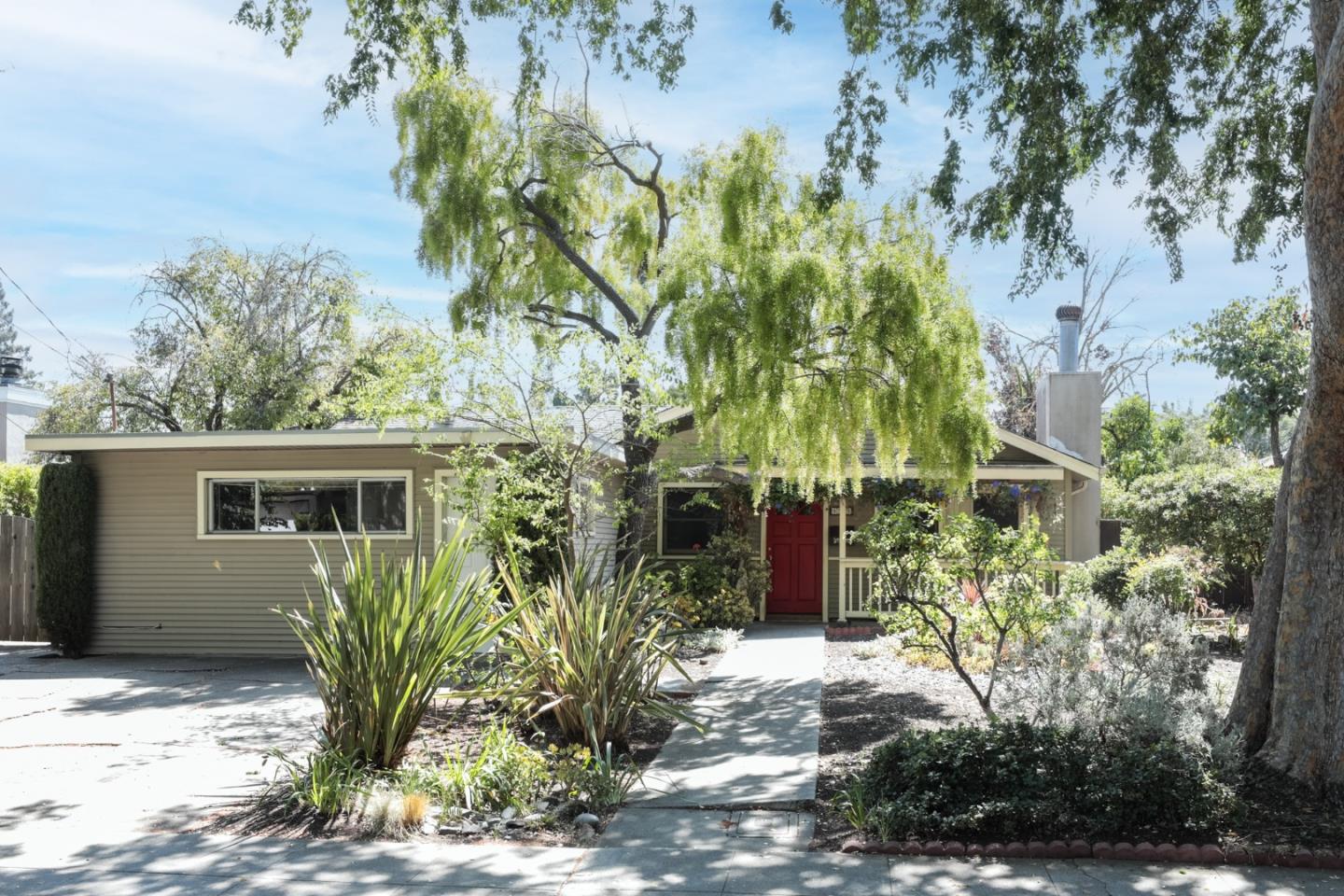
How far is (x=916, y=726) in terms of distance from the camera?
27.0 feet

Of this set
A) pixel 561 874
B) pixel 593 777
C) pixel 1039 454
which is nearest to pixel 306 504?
pixel 593 777

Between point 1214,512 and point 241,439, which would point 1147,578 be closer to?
point 1214,512

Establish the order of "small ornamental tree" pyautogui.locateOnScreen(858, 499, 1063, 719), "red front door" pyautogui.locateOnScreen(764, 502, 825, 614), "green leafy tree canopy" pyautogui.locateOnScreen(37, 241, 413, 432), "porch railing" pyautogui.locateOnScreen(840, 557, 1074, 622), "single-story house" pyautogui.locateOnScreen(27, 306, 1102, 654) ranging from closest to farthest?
1. "small ornamental tree" pyautogui.locateOnScreen(858, 499, 1063, 719)
2. "single-story house" pyautogui.locateOnScreen(27, 306, 1102, 654)
3. "porch railing" pyautogui.locateOnScreen(840, 557, 1074, 622)
4. "red front door" pyautogui.locateOnScreen(764, 502, 825, 614)
5. "green leafy tree canopy" pyautogui.locateOnScreen(37, 241, 413, 432)

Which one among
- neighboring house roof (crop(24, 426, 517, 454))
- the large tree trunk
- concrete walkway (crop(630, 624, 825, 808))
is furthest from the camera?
neighboring house roof (crop(24, 426, 517, 454))

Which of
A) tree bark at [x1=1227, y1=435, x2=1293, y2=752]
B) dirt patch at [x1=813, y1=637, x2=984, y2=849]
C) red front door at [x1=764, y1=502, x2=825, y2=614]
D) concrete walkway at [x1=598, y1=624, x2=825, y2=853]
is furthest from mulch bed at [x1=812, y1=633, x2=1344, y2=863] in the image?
red front door at [x1=764, y1=502, x2=825, y2=614]

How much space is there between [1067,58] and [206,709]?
9364mm

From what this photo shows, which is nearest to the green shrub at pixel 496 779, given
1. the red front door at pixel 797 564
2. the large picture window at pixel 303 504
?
the large picture window at pixel 303 504

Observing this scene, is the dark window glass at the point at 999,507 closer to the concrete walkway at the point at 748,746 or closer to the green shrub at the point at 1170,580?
the green shrub at the point at 1170,580

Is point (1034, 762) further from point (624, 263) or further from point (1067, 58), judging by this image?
point (624, 263)

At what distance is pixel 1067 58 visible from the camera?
939cm

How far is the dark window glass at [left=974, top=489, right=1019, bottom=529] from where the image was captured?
16.9 meters

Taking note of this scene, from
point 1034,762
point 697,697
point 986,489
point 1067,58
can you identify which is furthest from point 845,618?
point 1034,762

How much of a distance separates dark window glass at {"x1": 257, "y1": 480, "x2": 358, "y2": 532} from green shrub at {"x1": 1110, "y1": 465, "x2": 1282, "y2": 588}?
10143 mm

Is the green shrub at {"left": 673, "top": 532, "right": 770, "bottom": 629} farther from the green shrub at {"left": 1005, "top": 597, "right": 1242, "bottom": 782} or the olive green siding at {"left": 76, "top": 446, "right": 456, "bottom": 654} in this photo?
the green shrub at {"left": 1005, "top": 597, "right": 1242, "bottom": 782}
